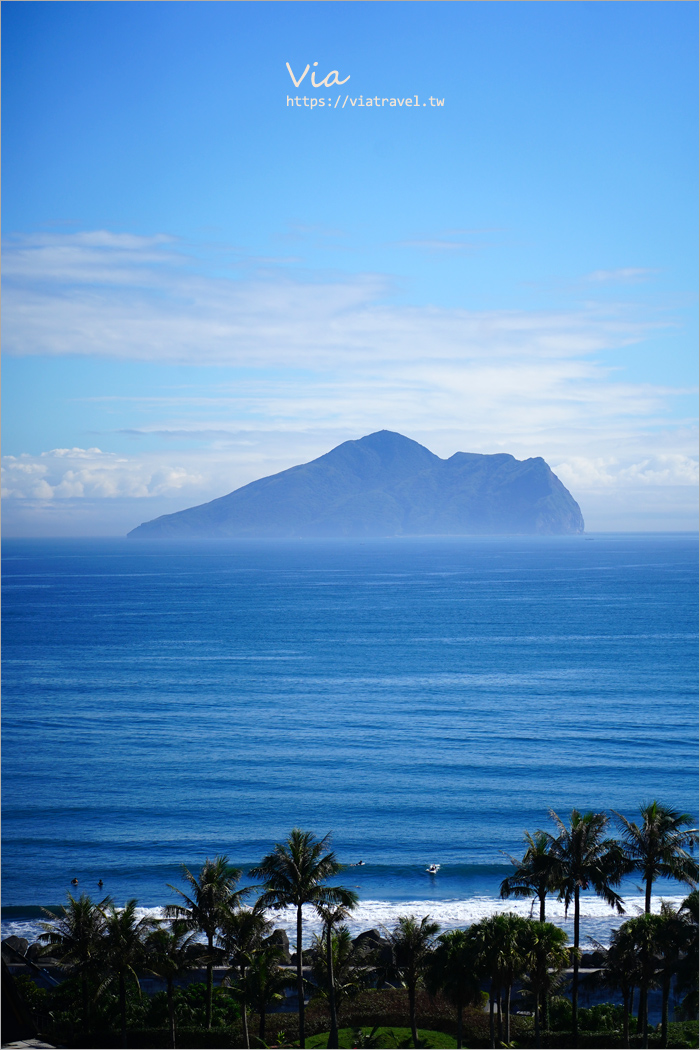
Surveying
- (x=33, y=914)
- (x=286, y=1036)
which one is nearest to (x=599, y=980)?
(x=286, y=1036)

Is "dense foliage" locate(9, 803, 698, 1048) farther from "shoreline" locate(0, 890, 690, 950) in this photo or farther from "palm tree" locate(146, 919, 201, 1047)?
"shoreline" locate(0, 890, 690, 950)

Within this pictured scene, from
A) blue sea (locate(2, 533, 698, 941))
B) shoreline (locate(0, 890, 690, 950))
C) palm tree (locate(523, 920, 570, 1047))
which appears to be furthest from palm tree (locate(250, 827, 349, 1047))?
blue sea (locate(2, 533, 698, 941))

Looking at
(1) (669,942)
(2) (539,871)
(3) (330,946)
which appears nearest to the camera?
(1) (669,942)

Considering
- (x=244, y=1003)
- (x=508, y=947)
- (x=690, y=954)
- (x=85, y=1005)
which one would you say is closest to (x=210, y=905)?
(x=244, y=1003)

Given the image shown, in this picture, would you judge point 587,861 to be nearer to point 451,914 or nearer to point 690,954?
point 690,954

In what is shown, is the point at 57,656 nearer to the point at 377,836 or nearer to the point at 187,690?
the point at 187,690

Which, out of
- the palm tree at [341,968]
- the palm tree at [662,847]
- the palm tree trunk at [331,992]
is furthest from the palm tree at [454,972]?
the palm tree at [662,847]
